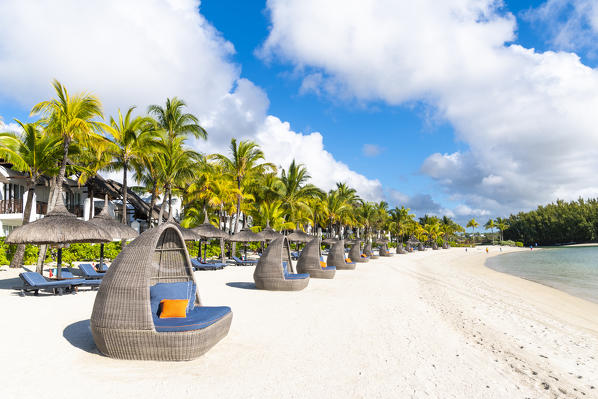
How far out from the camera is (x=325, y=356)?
4703 mm

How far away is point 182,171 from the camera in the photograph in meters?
20.6

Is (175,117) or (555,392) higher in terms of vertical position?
(175,117)

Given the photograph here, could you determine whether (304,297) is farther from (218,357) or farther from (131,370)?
(131,370)

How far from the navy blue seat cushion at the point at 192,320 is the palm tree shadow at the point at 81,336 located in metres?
0.94

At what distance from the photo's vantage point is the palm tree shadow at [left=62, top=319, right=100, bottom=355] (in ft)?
15.7

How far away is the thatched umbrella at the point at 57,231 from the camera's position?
9297 millimetres

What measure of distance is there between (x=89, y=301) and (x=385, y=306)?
719 cm

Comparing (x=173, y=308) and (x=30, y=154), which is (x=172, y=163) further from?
(x=173, y=308)

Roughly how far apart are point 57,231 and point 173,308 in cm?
658

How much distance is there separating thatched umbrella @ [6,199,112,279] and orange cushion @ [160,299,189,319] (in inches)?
236

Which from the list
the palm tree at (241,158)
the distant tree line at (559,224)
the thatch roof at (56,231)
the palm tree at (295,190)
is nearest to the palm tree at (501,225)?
the distant tree line at (559,224)

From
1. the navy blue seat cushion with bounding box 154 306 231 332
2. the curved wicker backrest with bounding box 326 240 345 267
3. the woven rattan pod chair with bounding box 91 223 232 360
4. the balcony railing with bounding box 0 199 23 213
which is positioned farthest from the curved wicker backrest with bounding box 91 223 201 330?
the balcony railing with bounding box 0 199 23 213

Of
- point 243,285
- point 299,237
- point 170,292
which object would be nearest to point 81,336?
point 170,292

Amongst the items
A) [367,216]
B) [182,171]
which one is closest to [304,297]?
[182,171]
